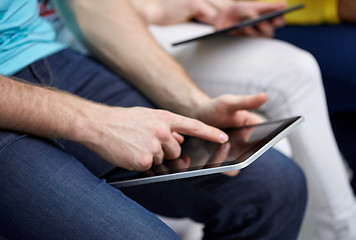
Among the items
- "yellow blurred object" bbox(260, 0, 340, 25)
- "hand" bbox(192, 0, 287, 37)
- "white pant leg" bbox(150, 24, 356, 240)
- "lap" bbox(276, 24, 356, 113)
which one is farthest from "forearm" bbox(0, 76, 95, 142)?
"yellow blurred object" bbox(260, 0, 340, 25)

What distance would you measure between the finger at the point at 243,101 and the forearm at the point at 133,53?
76 millimetres

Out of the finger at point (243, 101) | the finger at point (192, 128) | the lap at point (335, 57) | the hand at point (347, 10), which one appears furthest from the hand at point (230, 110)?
the hand at point (347, 10)

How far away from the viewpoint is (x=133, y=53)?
87 cm

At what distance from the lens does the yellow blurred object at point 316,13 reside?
1.32 meters

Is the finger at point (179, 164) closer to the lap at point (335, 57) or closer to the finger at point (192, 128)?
the finger at point (192, 128)

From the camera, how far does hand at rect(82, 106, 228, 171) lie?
Result: 0.60 metres

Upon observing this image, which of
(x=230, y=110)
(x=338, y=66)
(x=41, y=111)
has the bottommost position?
(x=338, y=66)

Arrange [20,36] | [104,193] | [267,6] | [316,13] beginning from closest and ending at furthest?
[104,193]
[20,36]
[267,6]
[316,13]

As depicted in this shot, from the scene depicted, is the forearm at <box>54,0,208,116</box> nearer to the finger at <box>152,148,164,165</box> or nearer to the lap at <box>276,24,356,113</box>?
the finger at <box>152,148,164,165</box>

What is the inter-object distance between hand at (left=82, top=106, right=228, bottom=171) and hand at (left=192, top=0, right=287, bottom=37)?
0.53 m

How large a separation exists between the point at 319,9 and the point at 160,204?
33.7 inches

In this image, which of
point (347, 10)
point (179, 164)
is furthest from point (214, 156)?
point (347, 10)

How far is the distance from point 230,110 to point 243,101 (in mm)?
33

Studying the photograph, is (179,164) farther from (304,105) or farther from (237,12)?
(237,12)
